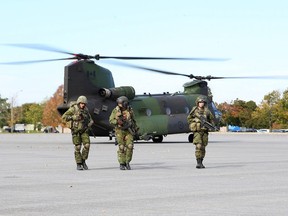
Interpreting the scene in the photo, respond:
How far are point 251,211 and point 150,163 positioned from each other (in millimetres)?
11827

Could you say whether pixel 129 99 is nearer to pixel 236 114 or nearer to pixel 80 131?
pixel 80 131

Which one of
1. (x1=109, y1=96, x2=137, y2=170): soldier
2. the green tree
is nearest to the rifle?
(x1=109, y1=96, x2=137, y2=170): soldier

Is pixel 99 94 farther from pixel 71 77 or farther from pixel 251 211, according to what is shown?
pixel 251 211

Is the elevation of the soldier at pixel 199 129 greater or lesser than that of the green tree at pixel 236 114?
lesser

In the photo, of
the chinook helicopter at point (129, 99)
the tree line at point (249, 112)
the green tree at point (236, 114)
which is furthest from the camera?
the green tree at point (236, 114)

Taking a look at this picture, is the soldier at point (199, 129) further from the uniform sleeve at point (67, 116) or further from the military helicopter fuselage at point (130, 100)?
the military helicopter fuselage at point (130, 100)

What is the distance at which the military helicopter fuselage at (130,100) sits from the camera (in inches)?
1500

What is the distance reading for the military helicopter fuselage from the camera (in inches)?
1500

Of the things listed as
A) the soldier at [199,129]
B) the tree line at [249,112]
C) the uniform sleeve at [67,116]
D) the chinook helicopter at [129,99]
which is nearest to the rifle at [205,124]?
the soldier at [199,129]

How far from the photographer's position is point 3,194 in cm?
1226

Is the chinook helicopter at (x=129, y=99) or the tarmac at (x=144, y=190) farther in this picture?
the chinook helicopter at (x=129, y=99)

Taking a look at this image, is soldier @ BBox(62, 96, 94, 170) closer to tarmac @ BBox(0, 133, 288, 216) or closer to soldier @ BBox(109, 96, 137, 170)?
tarmac @ BBox(0, 133, 288, 216)

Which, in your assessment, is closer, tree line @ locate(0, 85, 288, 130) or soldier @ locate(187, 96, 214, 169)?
soldier @ locate(187, 96, 214, 169)

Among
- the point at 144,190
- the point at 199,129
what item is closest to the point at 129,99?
the point at 199,129
